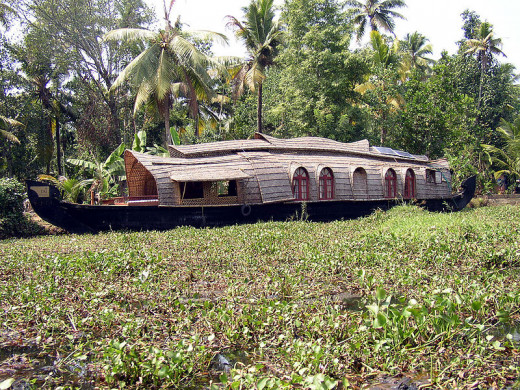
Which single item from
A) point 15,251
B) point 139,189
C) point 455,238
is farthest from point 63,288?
point 139,189

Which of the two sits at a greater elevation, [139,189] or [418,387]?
[139,189]

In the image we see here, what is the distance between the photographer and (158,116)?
56.6 ft

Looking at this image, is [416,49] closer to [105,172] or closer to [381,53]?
[381,53]

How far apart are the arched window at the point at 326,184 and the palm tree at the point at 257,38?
23.4ft

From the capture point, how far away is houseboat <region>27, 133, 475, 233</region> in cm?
997

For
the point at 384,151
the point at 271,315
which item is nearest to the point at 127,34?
the point at 384,151

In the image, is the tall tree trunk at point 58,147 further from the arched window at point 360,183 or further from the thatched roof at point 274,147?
the arched window at point 360,183

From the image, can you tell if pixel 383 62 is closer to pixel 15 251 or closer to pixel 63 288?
pixel 15 251

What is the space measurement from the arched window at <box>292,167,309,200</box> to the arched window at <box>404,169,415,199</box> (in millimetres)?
3905

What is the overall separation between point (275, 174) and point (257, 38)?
31.8 ft

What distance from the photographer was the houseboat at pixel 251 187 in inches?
392

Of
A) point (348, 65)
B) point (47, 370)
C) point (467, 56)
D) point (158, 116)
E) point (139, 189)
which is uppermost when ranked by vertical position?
point (467, 56)

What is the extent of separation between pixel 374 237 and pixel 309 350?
4.69 meters

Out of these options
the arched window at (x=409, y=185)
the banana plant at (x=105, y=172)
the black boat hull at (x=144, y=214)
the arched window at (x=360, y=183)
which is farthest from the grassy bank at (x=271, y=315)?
the banana plant at (x=105, y=172)
